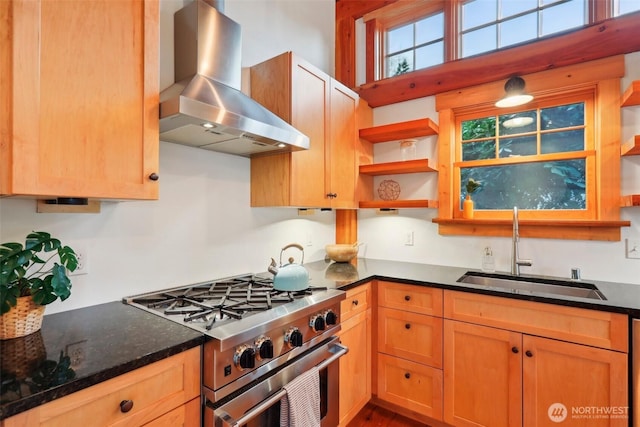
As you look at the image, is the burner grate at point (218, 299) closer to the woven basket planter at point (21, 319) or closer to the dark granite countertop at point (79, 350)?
the dark granite countertop at point (79, 350)

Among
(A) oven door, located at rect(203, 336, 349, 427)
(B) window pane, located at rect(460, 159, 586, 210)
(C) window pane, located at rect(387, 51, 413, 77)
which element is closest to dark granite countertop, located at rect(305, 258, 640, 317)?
(A) oven door, located at rect(203, 336, 349, 427)

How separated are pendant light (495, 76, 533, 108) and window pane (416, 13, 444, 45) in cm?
77

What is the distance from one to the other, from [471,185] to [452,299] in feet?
3.11

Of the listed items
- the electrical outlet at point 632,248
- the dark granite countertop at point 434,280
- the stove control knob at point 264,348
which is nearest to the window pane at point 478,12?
the electrical outlet at point 632,248

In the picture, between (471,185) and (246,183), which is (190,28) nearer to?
(246,183)

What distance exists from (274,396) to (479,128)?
7.68 feet

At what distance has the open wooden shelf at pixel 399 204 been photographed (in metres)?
2.42

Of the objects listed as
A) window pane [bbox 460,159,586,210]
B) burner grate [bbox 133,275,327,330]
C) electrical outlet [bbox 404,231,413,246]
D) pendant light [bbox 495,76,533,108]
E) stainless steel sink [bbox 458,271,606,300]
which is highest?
pendant light [bbox 495,76,533,108]

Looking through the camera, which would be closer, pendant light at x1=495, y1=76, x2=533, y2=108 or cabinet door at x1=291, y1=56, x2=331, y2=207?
cabinet door at x1=291, y1=56, x2=331, y2=207

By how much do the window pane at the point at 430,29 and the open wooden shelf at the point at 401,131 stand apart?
0.79m

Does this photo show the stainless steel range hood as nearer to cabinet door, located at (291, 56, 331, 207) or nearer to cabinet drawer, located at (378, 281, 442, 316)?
cabinet door, located at (291, 56, 331, 207)

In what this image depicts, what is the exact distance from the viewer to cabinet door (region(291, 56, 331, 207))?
6.43ft

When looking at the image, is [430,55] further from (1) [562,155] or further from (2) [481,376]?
(2) [481,376]

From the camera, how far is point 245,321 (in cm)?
121
